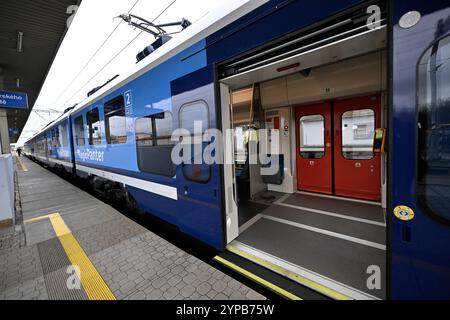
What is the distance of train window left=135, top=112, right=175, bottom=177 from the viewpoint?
9.54 ft

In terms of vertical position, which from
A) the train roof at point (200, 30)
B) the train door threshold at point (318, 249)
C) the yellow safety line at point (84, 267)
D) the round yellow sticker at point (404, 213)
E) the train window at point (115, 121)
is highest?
the train roof at point (200, 30)

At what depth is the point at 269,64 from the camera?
1803 millimetres

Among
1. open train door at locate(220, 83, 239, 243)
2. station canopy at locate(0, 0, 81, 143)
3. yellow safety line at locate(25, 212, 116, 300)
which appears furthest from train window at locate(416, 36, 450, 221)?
station canopy at locate(0, 0, 81, 143)

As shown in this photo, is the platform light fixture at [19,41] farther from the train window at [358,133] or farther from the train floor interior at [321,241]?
the train window at [358,133]

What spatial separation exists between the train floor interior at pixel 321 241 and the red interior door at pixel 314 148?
67 cm

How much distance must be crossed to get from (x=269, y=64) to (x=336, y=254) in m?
2.39

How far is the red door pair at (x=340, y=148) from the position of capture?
4.23m

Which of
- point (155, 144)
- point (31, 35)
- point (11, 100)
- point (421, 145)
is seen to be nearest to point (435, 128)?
point (421, 145)

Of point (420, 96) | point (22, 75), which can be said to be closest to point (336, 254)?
point (420, 96)

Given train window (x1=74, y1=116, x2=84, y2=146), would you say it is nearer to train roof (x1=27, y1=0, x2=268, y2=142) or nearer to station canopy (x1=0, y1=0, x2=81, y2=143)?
station canopy (x1=0, y1=0, x2=81, y2=143)

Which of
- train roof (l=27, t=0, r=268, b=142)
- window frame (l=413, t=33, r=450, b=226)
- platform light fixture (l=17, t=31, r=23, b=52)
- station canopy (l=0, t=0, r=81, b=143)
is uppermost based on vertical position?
station canopy (l=0, t=0, r=81, b=143)

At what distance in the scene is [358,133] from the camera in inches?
172

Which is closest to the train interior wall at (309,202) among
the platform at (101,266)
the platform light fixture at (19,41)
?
the platform at (101,266)
